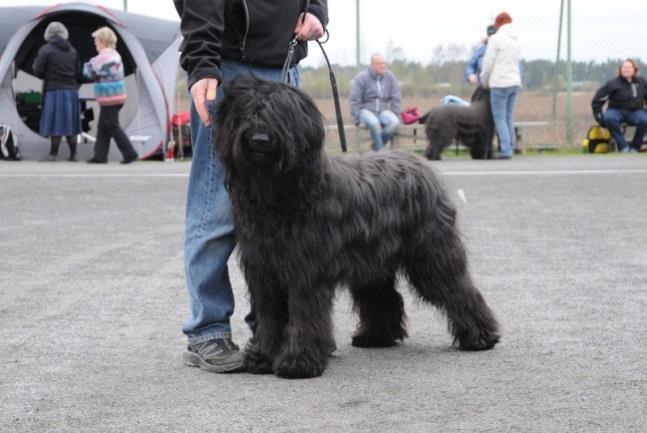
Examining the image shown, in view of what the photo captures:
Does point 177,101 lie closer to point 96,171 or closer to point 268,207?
point 96,171

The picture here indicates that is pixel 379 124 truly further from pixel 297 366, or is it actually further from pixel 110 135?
pixel 297 366

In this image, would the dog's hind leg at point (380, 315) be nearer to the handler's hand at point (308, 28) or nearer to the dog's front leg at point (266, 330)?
the dog's front leg at point (266, 330)

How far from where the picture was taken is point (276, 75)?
14.6 feet

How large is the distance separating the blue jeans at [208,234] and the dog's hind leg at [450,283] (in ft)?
2.61

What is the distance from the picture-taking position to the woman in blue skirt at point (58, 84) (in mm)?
16125

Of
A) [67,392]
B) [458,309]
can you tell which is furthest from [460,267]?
[67,392]

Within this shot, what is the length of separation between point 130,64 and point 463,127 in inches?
220

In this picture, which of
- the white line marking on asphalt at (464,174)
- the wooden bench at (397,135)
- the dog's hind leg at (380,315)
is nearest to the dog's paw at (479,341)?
the dog's hind leg at (380,315)

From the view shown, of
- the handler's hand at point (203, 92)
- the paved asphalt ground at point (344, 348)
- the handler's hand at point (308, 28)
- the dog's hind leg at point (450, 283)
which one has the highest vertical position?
the handler's hand at point (308, 28)

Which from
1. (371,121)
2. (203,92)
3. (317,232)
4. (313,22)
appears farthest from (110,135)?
(317,232)

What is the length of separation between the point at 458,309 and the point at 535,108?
46.5ft

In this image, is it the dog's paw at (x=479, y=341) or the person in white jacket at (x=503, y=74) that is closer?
the dog's paw at (x=479, y=341)

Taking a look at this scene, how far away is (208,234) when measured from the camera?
4414mm

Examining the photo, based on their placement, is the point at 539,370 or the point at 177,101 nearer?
the point at 539,370
